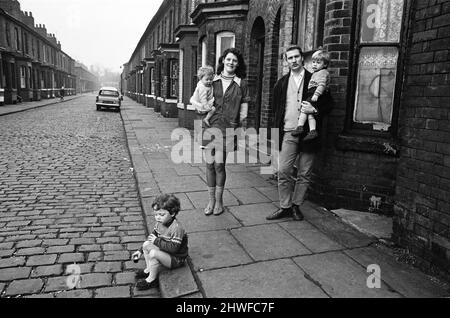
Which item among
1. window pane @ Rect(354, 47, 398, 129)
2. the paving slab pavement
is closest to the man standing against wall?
the paving slab pavement

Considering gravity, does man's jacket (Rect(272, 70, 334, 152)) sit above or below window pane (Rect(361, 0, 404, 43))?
below

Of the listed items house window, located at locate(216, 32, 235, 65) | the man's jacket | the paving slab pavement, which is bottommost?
the paving slab pavement

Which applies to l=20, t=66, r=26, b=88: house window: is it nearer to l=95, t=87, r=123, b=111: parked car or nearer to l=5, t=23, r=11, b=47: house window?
l=5, t=23, r=11, b=47: house window

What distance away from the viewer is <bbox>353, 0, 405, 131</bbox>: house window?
4.55 meters

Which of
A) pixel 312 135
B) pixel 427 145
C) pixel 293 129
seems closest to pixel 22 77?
pixel 293 129

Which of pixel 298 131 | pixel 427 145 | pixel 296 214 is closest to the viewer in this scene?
pixel 427 145

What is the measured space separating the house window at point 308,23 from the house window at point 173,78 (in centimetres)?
1373

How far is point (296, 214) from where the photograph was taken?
14.3 ft

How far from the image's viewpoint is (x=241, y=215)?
450cm

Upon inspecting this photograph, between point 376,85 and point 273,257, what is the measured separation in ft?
9.46

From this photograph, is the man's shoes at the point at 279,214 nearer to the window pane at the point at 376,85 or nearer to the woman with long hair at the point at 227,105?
the woman with long hair at the point at 227,105

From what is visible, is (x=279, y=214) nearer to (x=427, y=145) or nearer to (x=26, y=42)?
(x=427, y=145)

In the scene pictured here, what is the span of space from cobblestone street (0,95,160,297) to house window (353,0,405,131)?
3.40 metres

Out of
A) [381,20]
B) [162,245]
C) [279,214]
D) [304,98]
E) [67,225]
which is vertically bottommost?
[67,225]
